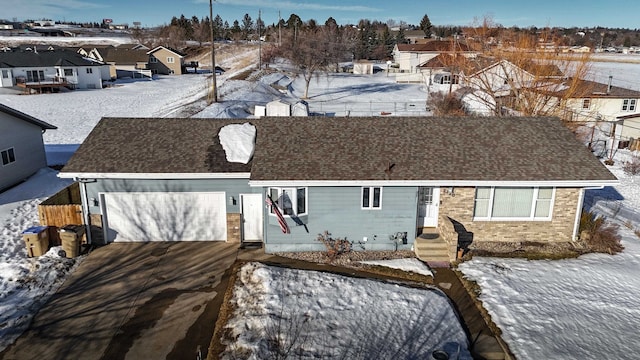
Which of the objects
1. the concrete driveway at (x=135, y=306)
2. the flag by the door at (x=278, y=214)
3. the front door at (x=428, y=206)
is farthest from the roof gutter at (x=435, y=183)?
the concrete driveway at (x=135, y=306)

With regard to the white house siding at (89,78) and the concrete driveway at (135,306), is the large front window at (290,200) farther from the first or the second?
the white house siding at (89,78)

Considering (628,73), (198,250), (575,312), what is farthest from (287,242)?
(628,73)

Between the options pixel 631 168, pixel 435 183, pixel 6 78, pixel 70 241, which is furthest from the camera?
pixel 6 78

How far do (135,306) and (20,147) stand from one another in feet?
47.1

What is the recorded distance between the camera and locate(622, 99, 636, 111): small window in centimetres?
4119

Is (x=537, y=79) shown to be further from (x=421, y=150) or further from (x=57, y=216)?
(x=57, y=216)

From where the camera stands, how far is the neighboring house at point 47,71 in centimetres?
5741

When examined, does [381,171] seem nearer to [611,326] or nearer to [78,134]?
[611,326]

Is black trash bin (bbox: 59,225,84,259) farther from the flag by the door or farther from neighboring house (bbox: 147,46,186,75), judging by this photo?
neighboring house (bbox: 147,46,186,75)

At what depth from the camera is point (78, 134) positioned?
34219 millimetres

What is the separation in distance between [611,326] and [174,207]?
1438cm

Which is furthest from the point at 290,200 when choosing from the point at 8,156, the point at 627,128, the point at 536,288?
the point at 627,128

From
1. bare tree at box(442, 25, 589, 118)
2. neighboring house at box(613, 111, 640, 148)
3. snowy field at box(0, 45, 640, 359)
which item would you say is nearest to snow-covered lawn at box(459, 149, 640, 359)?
snowy field at box(0, 45, 640, 359)

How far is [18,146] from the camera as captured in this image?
22.0 m
